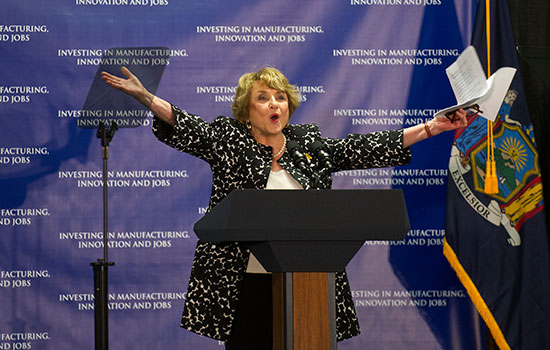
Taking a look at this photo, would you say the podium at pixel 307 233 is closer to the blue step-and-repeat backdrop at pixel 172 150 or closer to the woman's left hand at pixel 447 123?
the woman's left hand at pixel 447 123

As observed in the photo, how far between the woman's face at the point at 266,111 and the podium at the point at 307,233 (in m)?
1.08

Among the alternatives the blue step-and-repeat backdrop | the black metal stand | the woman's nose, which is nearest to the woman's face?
the woman's nose

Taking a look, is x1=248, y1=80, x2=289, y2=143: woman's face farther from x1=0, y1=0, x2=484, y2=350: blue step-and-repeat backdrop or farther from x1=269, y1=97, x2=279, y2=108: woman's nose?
x1=0, y1=0, x2=484, y2=350: blue step-and-repeat backdrop

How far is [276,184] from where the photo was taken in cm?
261

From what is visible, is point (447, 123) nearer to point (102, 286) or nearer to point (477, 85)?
point (477, 85)

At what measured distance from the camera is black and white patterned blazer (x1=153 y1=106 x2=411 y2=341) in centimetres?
261

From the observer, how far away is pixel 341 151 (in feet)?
9.36

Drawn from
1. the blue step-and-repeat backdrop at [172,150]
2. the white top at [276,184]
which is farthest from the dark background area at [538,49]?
the white top at [276,184]

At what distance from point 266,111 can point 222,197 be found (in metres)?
0.40

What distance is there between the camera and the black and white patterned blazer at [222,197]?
8.57ft

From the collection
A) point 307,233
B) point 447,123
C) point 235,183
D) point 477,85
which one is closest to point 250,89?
point 235,183

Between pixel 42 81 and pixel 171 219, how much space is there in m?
1.06

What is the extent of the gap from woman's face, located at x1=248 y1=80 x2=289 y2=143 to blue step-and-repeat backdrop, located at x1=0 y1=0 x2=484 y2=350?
1072mm

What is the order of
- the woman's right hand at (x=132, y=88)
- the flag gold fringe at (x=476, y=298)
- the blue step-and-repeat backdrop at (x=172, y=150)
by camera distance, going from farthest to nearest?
the blue step-and-repeat backdrop at (x=172, y=150), the flag gold fringe at (x=476, y=298), the woman's right hand at (x=132, y=88)
